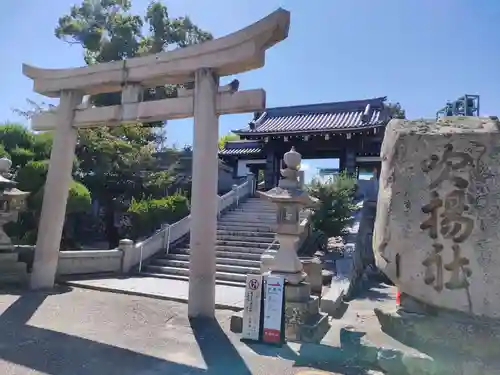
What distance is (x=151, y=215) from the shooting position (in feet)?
49.1

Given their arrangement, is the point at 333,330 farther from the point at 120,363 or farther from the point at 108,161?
the point at 108,161

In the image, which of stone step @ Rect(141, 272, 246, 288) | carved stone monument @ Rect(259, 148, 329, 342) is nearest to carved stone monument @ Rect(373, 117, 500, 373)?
carved stone monument @ Rect(259, 148, 329, 342)

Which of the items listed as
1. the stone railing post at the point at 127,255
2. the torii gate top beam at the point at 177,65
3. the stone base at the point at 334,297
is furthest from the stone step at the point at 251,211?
the torii gate top beam at the point at 177,65

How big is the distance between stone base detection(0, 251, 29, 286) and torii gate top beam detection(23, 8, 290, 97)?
4.07 metres

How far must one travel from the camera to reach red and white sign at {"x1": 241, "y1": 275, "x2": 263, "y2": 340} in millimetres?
5754

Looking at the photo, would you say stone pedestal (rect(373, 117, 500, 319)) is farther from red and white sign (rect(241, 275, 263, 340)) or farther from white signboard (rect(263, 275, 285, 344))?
red and white sign (rect(241, 275, 263, 340))

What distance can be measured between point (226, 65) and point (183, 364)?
505cm

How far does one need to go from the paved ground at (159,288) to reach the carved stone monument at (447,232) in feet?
17.1

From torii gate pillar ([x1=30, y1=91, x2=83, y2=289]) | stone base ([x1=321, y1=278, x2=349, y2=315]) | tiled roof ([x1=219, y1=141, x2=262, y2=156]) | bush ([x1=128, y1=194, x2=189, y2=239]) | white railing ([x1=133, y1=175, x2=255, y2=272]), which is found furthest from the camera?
tiled roof ([x1=219, y1=141, x2=262, y2=156])

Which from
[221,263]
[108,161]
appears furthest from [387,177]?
[108,161]

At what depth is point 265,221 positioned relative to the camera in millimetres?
15523

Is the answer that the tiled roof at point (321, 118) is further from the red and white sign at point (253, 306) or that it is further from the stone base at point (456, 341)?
the stone base at point (456, 341)

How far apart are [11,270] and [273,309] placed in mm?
7253

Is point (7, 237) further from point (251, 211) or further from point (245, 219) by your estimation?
point (251, 211)
